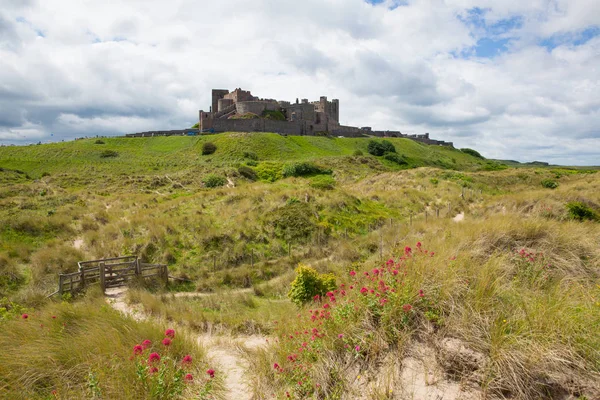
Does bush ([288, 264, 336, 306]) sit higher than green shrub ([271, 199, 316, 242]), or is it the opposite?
green shrub ([271, 199, 316, 242])

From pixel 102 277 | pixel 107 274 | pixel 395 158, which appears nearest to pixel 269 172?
pixel 107 274

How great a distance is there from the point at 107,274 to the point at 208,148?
4967 cm

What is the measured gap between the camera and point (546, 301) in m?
4.36

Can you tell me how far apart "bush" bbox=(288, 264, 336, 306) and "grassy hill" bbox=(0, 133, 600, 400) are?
18.3 inches

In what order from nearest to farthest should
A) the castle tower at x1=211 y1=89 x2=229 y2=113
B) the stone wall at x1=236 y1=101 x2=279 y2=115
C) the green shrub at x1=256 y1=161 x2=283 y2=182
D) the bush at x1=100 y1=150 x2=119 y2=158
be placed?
the green shrub at x1=256 y1=161 x2=283 y2=182 → the bush at x1=100 y1=150 x2=119 y2=158 → the stone wall at x1=236 y1=101 x2=279 y2=115 → the castle tower at x1=211 y1=89 x2=229 y2=113

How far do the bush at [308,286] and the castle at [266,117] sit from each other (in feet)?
232

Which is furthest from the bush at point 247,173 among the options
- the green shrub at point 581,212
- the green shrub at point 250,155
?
the green shrub at point 581,212

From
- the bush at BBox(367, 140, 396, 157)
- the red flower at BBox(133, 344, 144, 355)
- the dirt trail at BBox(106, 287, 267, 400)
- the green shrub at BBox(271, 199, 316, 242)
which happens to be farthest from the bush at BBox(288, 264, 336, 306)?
the bush at BBox(367, 140, 396, 157)

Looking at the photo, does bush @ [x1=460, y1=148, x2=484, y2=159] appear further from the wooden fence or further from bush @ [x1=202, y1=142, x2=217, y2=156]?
the wooden fence

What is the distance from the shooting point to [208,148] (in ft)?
199

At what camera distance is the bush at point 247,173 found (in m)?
41.5

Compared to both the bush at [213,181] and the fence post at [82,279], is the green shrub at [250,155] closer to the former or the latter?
the bush at [213,181]

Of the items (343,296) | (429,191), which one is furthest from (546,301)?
(429,191)

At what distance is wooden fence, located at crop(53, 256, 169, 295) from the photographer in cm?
1220
